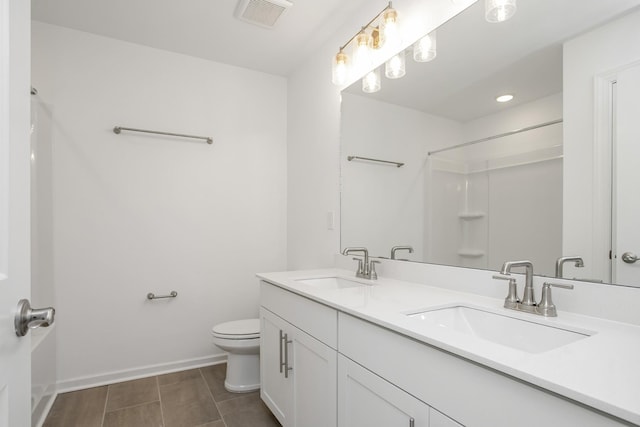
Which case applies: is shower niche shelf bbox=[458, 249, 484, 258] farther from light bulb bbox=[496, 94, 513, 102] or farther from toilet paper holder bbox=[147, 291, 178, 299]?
toilet paper holder bbox=[147, 291, 178, 299]

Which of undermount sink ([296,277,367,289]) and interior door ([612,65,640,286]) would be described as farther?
undermount sink ([296,277,367,289])

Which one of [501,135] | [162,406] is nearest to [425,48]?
[501,135]

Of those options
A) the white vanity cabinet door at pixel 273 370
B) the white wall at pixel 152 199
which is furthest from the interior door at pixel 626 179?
the white wall at pixel 152 199

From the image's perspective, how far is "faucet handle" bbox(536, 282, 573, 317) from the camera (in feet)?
3.28

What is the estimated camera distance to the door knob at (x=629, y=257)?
3.04ft

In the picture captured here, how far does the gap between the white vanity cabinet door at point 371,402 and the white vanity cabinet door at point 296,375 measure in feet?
0.20

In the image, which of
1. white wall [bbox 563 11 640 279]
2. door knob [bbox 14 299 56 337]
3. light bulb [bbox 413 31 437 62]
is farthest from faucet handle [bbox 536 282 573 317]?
door knob [bbox 14 299 56 337]

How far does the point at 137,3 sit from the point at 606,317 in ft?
8.71

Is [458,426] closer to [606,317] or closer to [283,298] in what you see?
[606,317]

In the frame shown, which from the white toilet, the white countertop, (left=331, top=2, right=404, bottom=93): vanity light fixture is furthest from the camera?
the white toilet

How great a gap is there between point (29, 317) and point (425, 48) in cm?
172

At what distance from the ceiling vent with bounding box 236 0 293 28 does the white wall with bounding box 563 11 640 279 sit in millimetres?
1541

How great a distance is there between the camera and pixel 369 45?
1840 mm

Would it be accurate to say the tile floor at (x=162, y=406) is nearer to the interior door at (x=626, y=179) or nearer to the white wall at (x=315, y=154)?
the white wall at (x=315, y=154)
